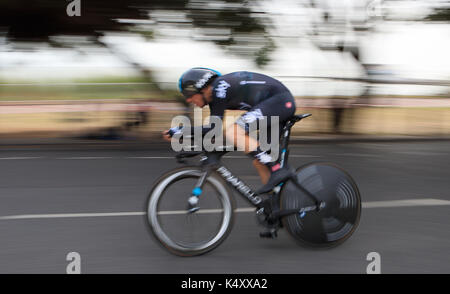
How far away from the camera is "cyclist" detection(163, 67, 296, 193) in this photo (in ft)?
14.7

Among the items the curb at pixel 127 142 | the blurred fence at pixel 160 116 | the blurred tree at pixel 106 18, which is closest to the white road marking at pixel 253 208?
the curb at pixel 127 142

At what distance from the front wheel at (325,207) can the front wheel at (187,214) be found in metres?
0.50

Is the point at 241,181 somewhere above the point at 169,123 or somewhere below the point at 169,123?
above

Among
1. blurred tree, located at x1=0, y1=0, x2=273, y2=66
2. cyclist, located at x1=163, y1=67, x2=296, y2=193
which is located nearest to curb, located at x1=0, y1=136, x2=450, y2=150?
blurred tree, located at x1=0, y1=0, x2=273, y2=66

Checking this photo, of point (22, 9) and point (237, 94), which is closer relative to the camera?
point (237, 94)

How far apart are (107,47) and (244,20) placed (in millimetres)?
2868

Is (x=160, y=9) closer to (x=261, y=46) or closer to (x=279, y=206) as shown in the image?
(x=261, y=46)

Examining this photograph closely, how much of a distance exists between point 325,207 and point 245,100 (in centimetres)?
107

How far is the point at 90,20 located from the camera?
39.0ft

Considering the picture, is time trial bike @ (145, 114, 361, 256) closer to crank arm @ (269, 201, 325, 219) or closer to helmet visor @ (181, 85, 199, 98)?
crank arm @ (269, 201, 325, 219)

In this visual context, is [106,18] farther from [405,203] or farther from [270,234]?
[270,234]

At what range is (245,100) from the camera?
4.70 meters

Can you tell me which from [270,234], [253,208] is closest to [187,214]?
[270,234]
